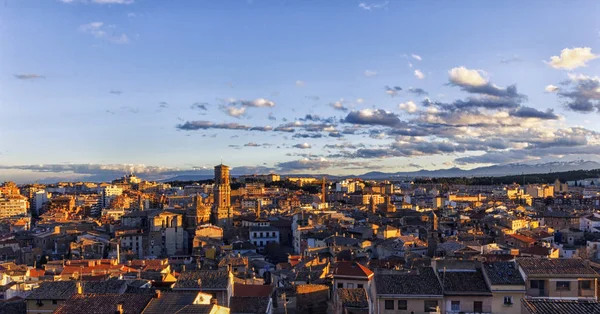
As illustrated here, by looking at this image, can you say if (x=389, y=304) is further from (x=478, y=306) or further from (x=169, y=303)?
(x=169, y=303)

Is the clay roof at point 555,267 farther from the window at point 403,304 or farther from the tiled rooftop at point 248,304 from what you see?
the tiled rooftop at point 248,304

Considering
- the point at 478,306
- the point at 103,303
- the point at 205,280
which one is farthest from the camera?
the point at 205,280

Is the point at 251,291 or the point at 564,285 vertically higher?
the point at 564,285

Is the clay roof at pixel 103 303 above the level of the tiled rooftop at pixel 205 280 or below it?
above

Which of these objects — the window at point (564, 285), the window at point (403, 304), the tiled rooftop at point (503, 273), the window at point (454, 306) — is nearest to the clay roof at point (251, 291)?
the window at point (403, 304)

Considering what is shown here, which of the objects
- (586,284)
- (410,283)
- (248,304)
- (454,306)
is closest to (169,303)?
(248,304)

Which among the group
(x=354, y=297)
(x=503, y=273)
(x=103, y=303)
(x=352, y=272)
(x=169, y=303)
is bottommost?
(x=354, y=297)

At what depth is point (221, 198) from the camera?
8575 centimetres

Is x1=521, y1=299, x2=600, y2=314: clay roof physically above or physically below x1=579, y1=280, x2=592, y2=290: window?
above

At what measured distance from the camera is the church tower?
247 feet

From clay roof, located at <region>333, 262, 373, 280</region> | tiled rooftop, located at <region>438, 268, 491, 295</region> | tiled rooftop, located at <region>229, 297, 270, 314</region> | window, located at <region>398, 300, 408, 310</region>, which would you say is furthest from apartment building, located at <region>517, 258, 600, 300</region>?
tiled rooftop, located at <region>229, 297, 270, 314</region>

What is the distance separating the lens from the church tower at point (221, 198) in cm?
7538

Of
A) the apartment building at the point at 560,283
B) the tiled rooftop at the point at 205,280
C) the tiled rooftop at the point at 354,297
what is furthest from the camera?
the tiled rooftop at the point at 205,280

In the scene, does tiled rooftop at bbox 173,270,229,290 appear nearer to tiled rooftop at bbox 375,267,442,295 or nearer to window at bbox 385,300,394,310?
tiled rooftop at bbox 375,267,442,295
